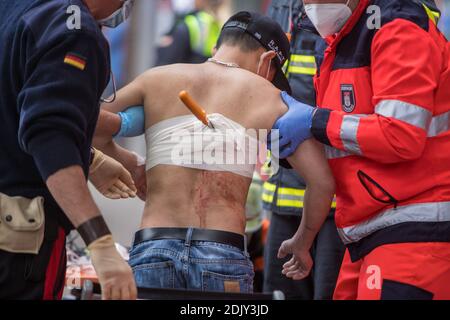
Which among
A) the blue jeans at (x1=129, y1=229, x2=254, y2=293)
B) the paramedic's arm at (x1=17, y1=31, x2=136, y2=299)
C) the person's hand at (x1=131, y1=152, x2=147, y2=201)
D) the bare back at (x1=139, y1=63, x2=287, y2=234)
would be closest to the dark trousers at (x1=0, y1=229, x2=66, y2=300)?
the paramedic's arm at (x1=17, y1=31, x2=136, y2=299)

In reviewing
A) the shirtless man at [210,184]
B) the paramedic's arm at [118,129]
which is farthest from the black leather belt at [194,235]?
the paramedic's arm at [118,129]

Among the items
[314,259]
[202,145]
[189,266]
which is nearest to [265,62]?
[202,145]

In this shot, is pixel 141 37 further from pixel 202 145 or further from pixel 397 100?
pixel 397 100

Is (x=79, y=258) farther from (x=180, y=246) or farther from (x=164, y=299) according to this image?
(x=164, y=299)

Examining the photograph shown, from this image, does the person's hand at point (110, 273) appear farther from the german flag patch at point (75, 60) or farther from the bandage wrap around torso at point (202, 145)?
the bandage wrap around torso at point (202, 145)

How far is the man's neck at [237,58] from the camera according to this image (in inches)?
159

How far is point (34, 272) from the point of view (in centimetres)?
303

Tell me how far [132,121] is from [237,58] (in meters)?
0.55

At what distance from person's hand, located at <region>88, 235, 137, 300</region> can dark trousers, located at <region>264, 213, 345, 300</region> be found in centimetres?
205

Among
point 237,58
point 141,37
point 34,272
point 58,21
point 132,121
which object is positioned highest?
point 141,37

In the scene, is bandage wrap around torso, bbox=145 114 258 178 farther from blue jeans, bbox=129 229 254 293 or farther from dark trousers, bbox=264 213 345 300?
dark trousers, bbox=264 213 345 300

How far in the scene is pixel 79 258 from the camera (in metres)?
5.38

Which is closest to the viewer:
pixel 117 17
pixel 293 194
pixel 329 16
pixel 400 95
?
pixel 117 17
